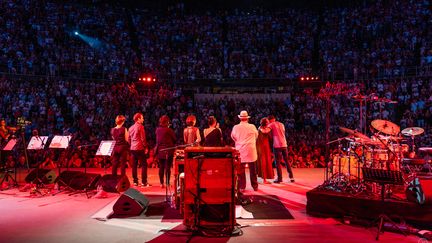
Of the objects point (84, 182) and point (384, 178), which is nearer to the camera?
point (384, 178)

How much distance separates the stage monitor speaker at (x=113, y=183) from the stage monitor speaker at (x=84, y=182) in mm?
181

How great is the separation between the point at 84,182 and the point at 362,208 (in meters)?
Result: 5.29

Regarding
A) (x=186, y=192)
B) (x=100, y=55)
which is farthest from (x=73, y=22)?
(x=186, y=192)

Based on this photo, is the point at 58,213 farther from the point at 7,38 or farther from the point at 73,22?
the point at 73,22

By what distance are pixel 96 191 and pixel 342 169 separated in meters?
5.04

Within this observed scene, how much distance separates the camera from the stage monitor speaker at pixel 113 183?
7.75 meters

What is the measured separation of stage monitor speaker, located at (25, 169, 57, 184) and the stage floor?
37.8 inches

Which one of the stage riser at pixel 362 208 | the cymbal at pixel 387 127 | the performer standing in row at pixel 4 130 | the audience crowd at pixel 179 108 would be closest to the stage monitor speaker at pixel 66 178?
the performer standing in row at pixel 4 130

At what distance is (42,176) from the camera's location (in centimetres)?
842

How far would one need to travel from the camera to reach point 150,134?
15.0 metres

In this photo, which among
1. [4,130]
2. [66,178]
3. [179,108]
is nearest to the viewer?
[66,178]

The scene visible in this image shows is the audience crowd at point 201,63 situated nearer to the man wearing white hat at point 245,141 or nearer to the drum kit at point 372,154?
the drum kit at point 372,154

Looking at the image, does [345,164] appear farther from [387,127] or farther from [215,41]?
[215,41]

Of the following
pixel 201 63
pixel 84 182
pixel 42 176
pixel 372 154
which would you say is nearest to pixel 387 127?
pixel 372 154
